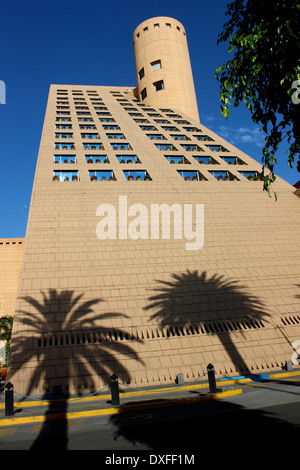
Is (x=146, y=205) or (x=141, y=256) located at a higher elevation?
(x=146, y=205)

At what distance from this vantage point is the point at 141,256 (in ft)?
78.9

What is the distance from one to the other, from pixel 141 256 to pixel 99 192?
869cm

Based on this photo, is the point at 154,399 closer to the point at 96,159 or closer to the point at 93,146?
the point at 96,159

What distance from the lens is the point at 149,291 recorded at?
21.6 meters

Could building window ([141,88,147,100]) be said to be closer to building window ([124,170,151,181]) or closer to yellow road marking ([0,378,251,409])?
building window ([124,170,151,181])

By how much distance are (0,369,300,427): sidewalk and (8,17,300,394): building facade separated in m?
1.45

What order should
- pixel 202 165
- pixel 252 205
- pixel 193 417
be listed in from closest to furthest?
pixel 193 417 → pixel 252 205 → pixel 202 165

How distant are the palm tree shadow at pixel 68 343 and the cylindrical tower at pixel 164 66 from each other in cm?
4523

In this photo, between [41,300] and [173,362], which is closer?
[173,362]

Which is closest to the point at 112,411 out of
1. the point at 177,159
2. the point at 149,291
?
the point at 149,291

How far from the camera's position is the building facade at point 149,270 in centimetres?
1806

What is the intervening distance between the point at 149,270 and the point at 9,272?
21.4 metres

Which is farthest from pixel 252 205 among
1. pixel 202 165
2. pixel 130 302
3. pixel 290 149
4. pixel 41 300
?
pixel 290 149

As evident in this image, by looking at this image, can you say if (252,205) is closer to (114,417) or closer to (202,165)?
(202,165)
